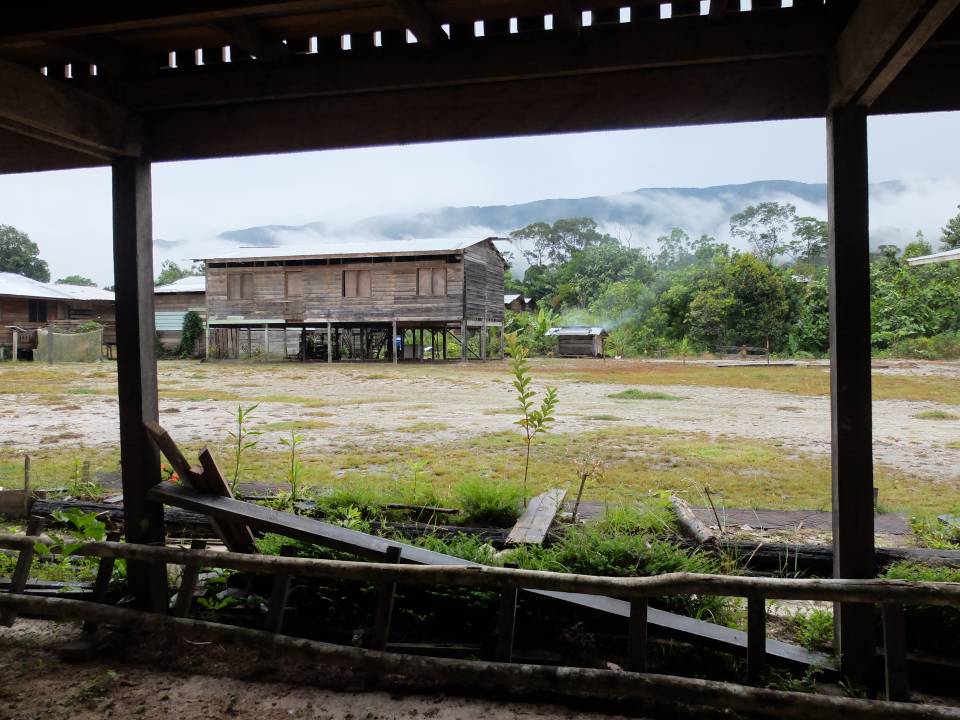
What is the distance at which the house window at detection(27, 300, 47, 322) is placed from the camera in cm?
1978

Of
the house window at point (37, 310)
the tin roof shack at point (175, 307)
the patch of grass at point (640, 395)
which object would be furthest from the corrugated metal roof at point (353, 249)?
the patch of grass at point (640, 395)

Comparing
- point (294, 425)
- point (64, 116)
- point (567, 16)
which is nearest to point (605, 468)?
point (294, 425)

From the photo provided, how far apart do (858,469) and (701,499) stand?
12.8ft

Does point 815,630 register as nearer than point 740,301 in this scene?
Yes

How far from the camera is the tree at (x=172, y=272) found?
34.6 meters

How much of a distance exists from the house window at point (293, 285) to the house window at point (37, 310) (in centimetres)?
728

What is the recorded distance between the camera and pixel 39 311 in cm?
2006

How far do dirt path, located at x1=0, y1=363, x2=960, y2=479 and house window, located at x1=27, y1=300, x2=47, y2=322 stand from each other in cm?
810

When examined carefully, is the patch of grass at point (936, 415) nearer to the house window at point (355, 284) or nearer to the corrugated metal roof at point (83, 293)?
the house window at point (355, 284)

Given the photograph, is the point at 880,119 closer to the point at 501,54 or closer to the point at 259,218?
the point at 501,54

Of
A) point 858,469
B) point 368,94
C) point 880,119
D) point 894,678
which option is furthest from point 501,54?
point 894,678

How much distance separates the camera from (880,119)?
245 centimetres

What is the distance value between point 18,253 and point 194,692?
22.0m

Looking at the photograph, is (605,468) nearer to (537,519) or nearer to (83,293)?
(537,519)
